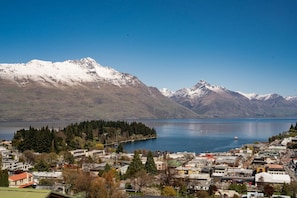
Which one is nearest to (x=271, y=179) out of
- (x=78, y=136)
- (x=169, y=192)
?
(x=169, y=192)

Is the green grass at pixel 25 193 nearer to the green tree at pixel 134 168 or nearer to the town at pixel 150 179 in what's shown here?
the town at pixel 150 179

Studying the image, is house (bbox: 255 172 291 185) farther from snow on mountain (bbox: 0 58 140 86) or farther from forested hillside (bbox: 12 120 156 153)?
snow on mountain (bbox: 0 58 140 86)

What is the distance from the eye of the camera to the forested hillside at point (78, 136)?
27.2 metres

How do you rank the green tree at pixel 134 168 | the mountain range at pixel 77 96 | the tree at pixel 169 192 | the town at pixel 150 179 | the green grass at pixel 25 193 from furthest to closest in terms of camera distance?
1. the mountain range at pixel 77 96
2. the green tree at pixel 134 168
3. the tree at pixel 169 192
4. the town at pixel 150 179
5. the green grass at pixel 25 193

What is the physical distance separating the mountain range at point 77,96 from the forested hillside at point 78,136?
4469 centimetres

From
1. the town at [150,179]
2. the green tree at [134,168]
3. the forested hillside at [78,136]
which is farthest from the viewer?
the forested hillside at [78,136]

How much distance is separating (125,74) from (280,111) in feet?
315

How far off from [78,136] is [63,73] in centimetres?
11026

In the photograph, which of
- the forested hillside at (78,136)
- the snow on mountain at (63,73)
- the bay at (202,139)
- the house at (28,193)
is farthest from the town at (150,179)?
the snow on mountain at (63,73)

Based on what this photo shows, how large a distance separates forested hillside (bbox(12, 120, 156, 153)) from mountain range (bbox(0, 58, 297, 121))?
147ft

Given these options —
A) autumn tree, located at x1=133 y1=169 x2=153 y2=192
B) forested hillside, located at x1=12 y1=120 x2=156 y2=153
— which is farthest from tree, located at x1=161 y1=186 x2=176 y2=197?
forested hillside, located at x1=12 y1=120 x2=156 y2=153

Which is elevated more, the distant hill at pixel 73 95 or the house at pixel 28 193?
the distant hill at pixel 73 95

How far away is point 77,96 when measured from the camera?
111 metres

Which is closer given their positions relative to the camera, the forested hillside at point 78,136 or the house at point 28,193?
the house at point 28,193
